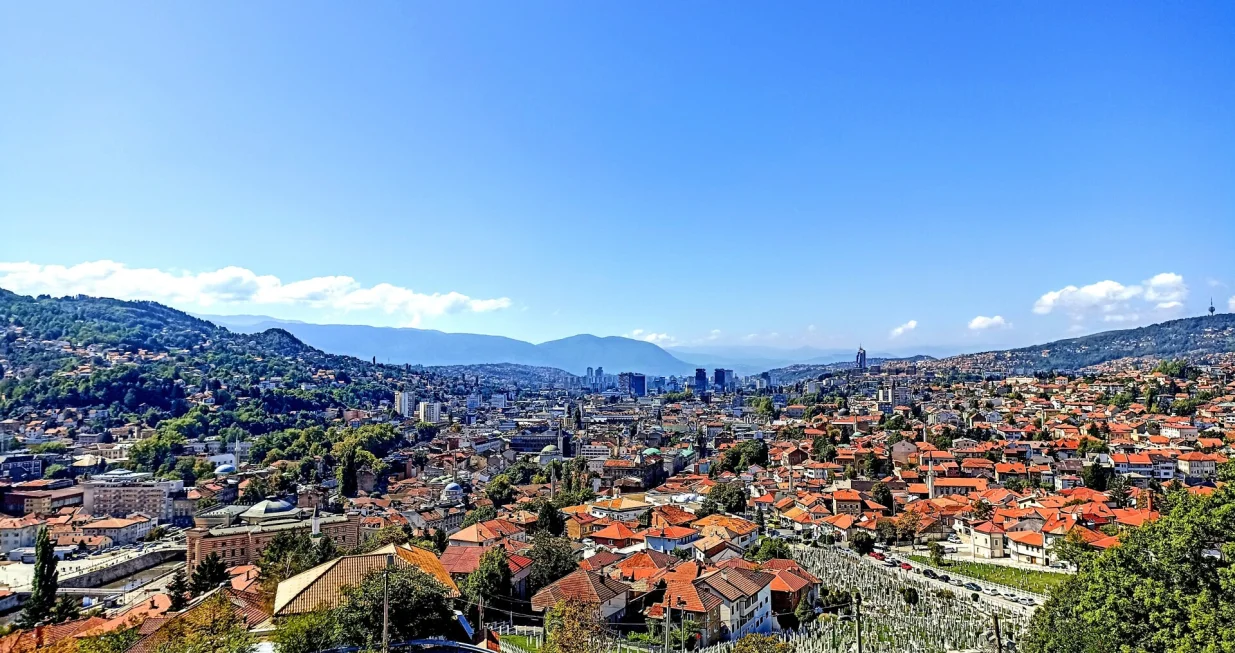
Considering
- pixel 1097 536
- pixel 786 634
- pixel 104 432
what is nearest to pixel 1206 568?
pixel 786 634

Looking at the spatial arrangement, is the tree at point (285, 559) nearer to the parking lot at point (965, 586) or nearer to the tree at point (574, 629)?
the tree at point (574, 629)

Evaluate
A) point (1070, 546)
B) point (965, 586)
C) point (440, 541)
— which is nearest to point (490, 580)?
point (440, 541)

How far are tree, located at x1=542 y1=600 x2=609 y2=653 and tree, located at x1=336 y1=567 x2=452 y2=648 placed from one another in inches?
78.0

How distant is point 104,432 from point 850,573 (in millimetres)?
62964

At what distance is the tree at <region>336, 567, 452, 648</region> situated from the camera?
11055mm

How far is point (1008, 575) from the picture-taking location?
24.6m

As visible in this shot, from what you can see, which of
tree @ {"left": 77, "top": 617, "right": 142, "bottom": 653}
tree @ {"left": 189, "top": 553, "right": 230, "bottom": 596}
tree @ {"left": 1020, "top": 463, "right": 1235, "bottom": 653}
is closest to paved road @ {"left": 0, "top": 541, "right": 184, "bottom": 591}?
tree @ {"left": 189, "top": 553, "right": 230, "bottom": 596}

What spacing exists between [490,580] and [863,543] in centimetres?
1544

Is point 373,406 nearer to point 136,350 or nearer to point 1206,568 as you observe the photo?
point 136,350

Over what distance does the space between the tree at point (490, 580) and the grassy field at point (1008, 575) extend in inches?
611

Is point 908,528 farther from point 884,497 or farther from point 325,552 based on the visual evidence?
point 325,552

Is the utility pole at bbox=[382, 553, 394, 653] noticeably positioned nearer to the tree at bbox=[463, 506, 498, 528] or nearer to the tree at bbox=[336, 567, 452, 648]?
the tree at bbox=[336, 567, 452, 648]

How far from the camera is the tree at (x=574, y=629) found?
1220 centimetres

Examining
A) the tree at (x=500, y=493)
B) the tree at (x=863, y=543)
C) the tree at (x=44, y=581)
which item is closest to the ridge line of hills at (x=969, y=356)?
the tree at (x=500, y=493)
